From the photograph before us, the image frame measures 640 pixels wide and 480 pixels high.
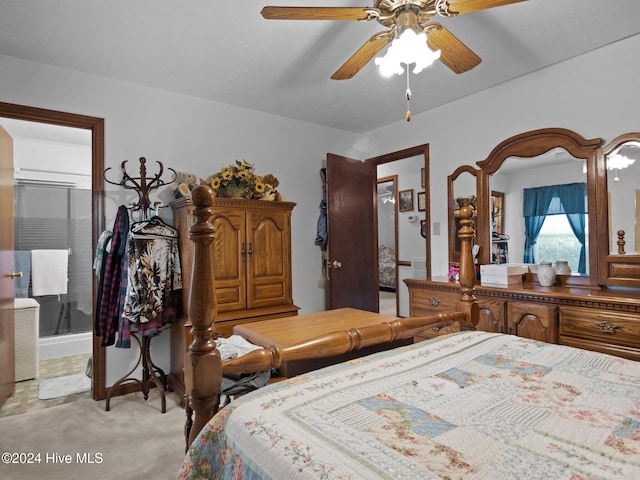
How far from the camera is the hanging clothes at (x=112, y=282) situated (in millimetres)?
2670

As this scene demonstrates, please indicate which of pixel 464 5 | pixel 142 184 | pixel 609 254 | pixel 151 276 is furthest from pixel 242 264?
pixel 609 254

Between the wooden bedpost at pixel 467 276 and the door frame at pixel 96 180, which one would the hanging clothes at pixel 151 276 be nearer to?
the door frame at pixel 96 180

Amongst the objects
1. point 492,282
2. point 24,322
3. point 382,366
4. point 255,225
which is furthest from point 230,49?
point 24,322

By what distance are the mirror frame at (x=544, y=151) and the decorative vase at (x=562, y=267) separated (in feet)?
0.14

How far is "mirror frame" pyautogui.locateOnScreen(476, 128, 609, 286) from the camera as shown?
2613 millimetres

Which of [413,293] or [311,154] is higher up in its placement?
[311,154]

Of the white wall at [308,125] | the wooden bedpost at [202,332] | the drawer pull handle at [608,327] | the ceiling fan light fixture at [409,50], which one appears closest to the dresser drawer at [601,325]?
the drawer pull handle at [608,327]

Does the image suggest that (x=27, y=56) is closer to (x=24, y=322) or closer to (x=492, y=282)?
(x=24, y=322)

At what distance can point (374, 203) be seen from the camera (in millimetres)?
4414

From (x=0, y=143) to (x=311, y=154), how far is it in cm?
266

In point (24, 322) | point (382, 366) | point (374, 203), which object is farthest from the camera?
point (374, 203)

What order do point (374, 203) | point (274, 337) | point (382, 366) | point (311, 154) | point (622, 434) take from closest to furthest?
point (622, 434)
point (382, 366)
point (274, 337)
point (311, 154)
point (374, 203)

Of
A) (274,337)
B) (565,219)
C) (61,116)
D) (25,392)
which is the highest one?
(61,116)

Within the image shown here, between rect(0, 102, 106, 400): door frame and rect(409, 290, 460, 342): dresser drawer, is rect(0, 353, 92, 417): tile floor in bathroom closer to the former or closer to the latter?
rect(0, 102, 106, 400): door frame
